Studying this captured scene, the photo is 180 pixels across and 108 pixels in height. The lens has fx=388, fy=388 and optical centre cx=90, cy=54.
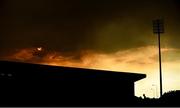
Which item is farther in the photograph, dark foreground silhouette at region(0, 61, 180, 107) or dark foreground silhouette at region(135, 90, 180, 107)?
dark foreground silhouette at region(135, 90, 180, 107)

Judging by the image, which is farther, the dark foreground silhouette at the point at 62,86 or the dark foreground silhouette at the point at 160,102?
the dark foreground silhouette at the point at 160,102

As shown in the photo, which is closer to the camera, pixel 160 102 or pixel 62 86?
pixel 62 86

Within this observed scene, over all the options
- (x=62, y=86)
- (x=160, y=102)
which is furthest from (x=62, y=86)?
(x=160, y=102)

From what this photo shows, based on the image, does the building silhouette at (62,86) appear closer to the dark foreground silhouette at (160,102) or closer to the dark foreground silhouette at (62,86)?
the dark foreground silhouette at (62,86)

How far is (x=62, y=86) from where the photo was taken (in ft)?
97.1

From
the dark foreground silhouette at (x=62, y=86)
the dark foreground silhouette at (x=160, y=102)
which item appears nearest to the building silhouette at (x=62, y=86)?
the dark foreground silhouette at (x=62, y=86)

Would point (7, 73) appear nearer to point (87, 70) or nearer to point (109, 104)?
point (87, 70)

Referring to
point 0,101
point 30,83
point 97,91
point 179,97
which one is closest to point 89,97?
point 97,91

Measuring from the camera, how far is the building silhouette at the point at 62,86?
27.2 metres

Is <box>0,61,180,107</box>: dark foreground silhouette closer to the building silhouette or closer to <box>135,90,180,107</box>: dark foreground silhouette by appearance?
the building silhouette

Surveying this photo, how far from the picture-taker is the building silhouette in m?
27.2

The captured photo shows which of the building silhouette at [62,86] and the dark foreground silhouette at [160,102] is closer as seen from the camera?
the building silhouette at [62,86]

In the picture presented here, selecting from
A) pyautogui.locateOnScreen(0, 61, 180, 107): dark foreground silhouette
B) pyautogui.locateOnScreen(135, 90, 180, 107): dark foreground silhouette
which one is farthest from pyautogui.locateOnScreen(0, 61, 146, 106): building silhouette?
pyautogui.locateOnScreen(135, 90, 180, 107): dark foreground silhouette

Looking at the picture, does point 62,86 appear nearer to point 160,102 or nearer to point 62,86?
point 62,86
